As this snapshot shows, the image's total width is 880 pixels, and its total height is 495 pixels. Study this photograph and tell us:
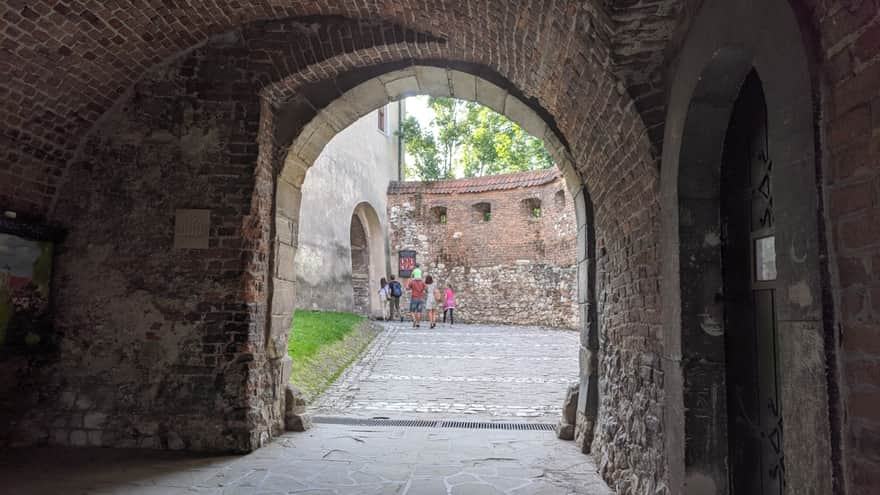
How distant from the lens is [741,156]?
9.48ft

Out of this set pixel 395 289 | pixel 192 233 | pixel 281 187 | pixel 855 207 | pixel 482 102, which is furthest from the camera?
pixel 395 289

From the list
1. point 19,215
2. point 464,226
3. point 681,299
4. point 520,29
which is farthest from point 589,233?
point 464,226

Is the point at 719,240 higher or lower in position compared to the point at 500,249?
lower

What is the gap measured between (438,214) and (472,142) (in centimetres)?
602

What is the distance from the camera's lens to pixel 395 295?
17.2m

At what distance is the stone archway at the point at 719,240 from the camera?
178 centimetres

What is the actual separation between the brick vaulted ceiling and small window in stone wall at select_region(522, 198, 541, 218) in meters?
13.8

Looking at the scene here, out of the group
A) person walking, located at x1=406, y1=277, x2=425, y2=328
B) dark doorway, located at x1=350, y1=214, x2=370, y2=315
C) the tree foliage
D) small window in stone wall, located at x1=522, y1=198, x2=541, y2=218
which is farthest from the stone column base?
the tree foliage

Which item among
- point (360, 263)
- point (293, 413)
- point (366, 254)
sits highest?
point (366, 254)

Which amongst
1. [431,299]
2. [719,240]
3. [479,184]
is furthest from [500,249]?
[719,240]

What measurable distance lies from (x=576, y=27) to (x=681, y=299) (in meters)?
1.58

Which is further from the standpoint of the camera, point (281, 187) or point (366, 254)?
point (366, 254)

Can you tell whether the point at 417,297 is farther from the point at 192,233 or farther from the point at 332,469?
the point at 332,469

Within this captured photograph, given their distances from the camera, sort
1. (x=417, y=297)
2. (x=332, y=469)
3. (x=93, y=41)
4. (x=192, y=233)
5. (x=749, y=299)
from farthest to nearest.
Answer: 1. (x=417, y=297)
2. (x=192, y=233)
3. (x=93, y=41)
4. (x=332, y=469)
5. (x=749, y=299)
